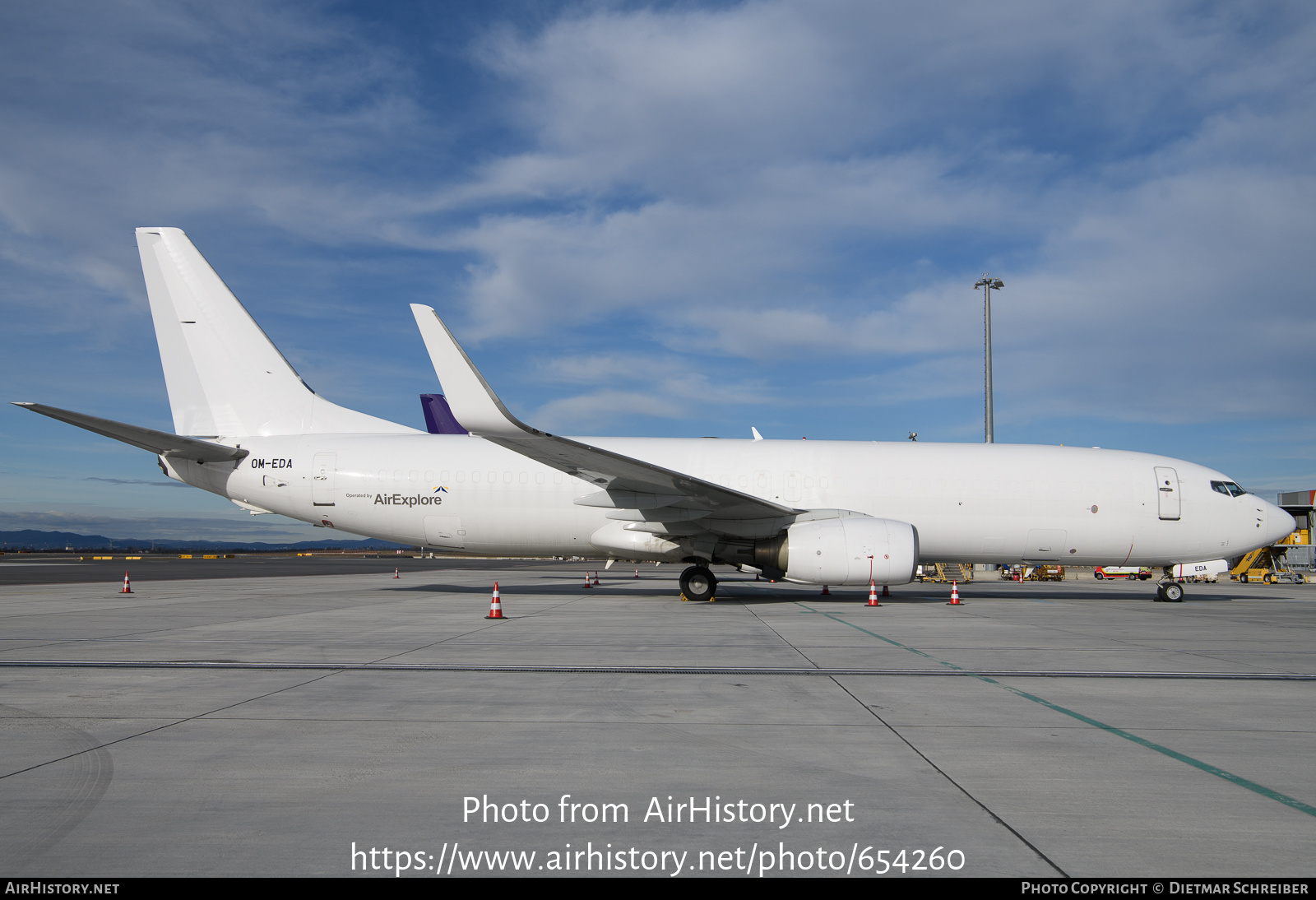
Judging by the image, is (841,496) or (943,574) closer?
(841,496)

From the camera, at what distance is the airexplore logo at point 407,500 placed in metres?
16.8

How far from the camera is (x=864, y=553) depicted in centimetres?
1433

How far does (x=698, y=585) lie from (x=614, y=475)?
3.12 metres

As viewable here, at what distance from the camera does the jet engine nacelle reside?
14.3 metres

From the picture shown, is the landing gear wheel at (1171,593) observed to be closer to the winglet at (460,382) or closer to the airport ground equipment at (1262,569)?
the winglet at (460,382)

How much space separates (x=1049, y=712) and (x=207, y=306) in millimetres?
18162

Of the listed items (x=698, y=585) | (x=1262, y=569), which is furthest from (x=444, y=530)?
(x=1262, y=569)

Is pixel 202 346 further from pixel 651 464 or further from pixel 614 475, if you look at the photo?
pixel 651 464

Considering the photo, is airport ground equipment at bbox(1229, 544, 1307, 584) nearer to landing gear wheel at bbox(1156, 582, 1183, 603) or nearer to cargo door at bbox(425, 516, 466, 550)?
landing gear wheel at bbox(1156, 582, 1183, 603)

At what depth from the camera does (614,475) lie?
14.6m

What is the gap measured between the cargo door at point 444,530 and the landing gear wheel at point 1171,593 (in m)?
15.6

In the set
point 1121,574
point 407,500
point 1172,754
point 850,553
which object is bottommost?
point 1121,574

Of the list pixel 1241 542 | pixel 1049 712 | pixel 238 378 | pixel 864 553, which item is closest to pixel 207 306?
pixel 238 378

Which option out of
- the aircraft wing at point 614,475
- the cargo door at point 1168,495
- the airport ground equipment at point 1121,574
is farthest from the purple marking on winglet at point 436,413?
the airport ground equipment at point 1121,574
